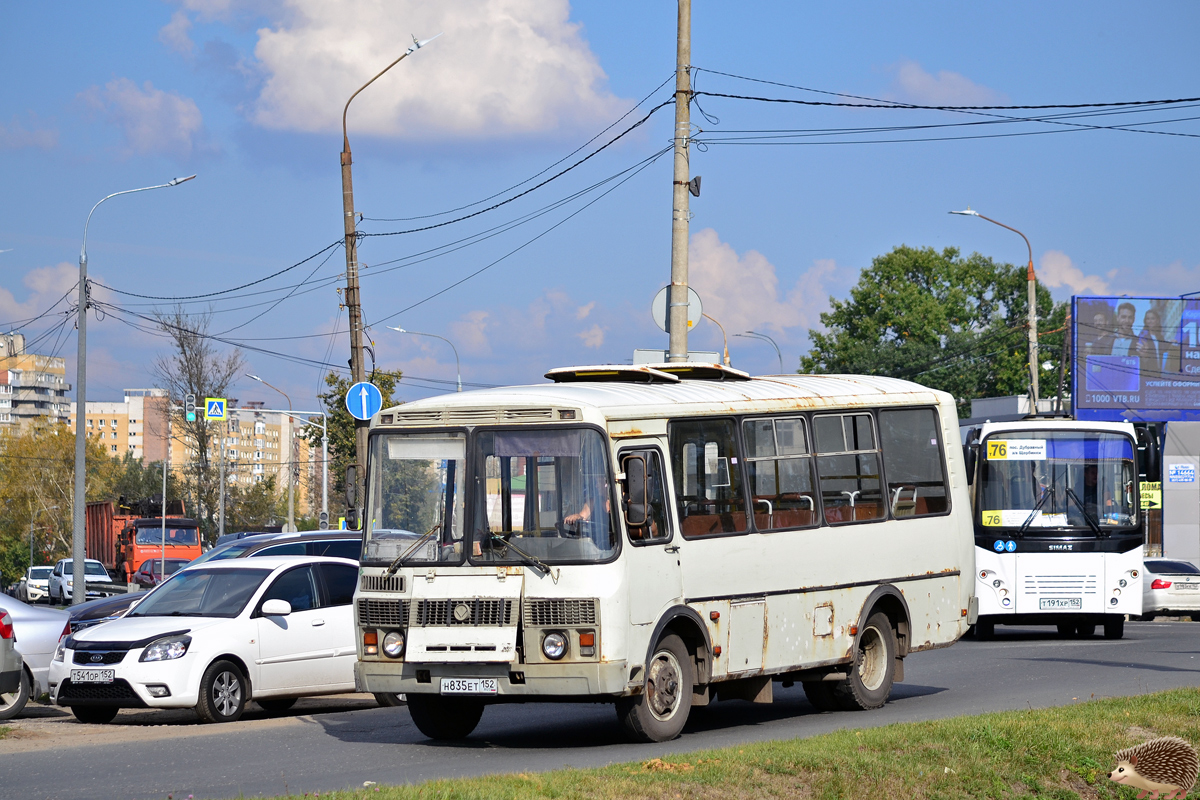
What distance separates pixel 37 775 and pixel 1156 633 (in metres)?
19.7

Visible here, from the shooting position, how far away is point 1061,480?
20938 mm

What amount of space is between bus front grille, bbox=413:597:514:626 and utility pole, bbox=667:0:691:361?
8173 millimetres

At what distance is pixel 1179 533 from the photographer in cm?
4741

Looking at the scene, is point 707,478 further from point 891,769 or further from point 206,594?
point 206,594

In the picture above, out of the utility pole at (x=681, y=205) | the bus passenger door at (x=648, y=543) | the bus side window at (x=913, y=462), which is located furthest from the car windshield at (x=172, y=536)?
the bus passenger door at (x=648, y=543)

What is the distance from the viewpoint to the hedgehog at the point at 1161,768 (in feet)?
28.0

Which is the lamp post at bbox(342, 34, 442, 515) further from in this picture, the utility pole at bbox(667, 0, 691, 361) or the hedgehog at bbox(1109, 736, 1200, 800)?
the hedgehog at bbox(1109, 736, 1200, 800)

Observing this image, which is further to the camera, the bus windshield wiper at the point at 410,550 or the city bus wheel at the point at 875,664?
the city bus wheel at the point at 875,664

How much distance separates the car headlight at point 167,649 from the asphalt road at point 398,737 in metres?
0.66

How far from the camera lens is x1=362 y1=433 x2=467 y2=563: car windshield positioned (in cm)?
1079

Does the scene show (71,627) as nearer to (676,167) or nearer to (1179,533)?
(676,167)

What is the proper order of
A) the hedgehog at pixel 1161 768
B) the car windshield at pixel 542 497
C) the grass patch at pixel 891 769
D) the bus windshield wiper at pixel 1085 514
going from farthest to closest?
the bus windshield wiper at pixel 1085 514, the car windshield at pixel 542 497, the hedgehog at pixel 1161 768, the grass patch at pixel 891 769

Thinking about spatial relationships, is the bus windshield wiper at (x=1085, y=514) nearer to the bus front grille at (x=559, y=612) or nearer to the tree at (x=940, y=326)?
the bus front grille at (x=559, y=612)

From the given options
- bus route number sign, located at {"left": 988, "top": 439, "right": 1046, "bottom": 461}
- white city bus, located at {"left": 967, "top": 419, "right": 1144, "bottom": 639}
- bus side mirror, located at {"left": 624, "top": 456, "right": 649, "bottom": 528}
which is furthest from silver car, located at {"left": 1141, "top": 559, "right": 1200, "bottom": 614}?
bus side mirror, located at {"left": 624, "top": 456, "right": 649, "bottom": 528}
